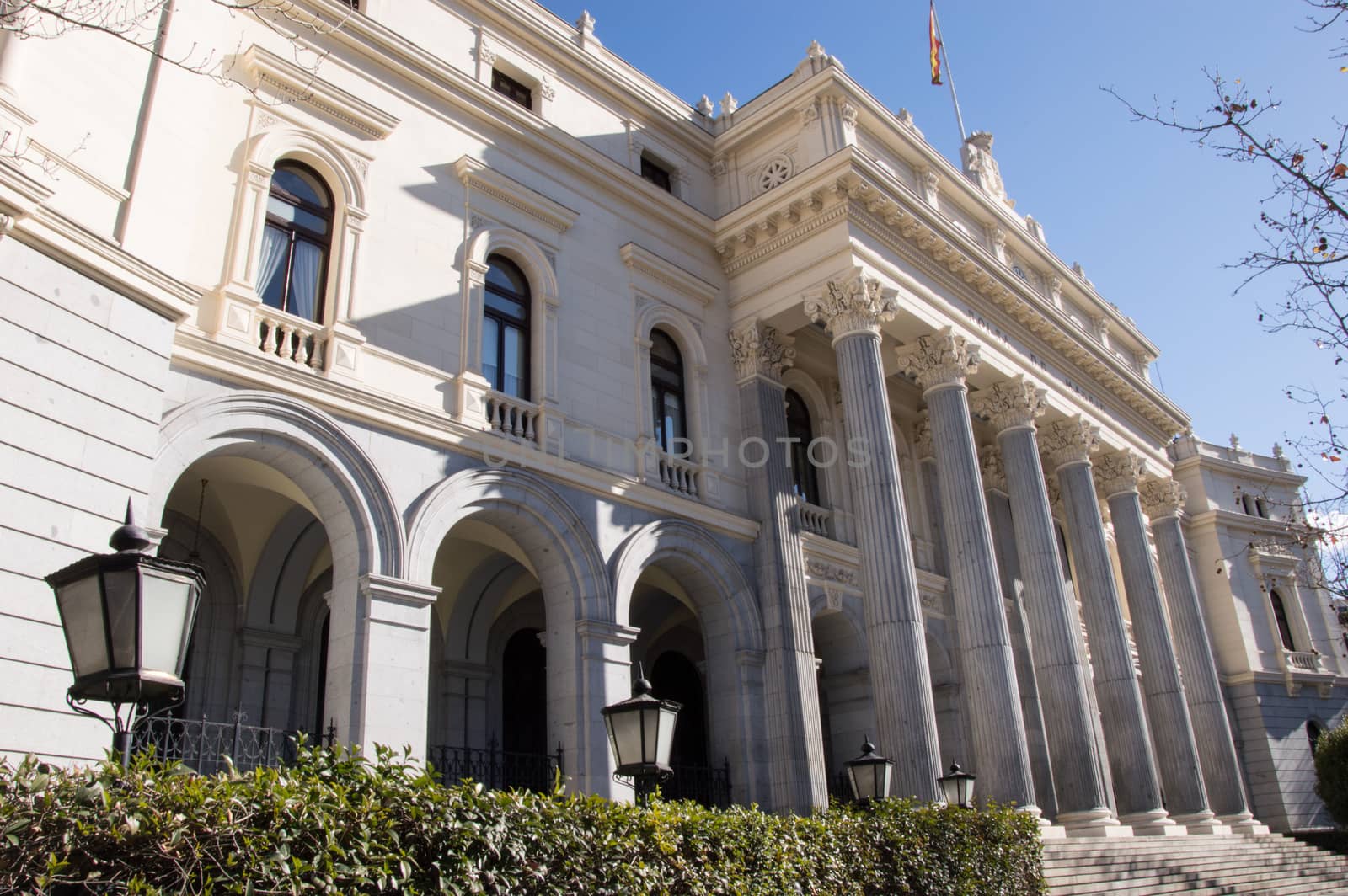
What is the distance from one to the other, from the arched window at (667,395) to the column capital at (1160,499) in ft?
51.8

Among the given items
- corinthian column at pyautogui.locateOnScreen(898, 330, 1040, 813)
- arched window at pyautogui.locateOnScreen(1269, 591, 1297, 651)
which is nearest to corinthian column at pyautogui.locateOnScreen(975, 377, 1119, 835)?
corinthian column at pyautogui.locateOnScreen(898, 330, 1040, 813)

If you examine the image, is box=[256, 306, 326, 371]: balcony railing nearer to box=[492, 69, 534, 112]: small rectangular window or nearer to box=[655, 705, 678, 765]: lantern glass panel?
box=[492, 69, 534, 112]: small rectangular window

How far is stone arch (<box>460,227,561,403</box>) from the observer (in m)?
15.2

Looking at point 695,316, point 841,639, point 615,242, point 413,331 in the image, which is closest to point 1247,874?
point 841,639

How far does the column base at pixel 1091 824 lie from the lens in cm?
1862

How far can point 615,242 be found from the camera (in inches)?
718

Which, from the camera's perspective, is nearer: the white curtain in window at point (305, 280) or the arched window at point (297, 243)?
the arched window at point (297, 243)

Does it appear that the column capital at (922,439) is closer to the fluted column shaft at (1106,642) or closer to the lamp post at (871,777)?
the fluted column shaft at (1106,642)

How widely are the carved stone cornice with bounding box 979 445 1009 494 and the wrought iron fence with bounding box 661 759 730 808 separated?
11.9m

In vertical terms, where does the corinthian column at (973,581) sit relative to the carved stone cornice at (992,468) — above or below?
below

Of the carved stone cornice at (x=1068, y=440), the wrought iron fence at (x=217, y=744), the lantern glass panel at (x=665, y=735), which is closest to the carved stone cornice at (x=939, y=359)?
the carved stone cornice at (x=1068, y=440)

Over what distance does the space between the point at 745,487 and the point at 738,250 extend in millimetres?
4795

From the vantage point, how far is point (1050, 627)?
66.7 feet

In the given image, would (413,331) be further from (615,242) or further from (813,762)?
(813,762)
